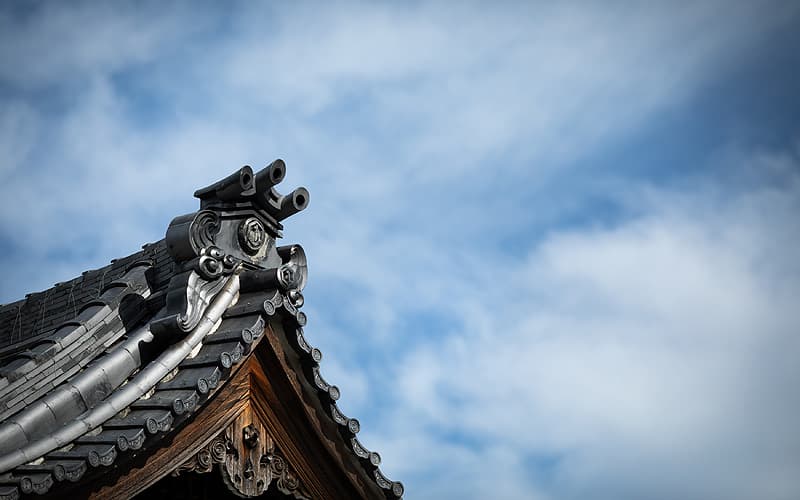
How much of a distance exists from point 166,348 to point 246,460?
858 mm

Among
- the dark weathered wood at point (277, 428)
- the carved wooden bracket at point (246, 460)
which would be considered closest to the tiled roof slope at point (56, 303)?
the dark weathered wood at point (277, 428)

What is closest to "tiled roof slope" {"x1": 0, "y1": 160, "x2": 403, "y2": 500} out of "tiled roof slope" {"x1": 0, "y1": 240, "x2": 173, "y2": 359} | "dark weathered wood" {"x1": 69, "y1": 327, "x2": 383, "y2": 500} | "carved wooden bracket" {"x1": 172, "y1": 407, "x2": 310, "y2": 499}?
"dark weathered wood" {"x1": 69, "y1": 327, "x2": 383, "y2": 500}

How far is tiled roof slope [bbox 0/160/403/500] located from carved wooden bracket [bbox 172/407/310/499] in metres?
0.35

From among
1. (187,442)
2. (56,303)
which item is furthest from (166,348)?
(56,303)

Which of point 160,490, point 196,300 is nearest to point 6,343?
point 160,490

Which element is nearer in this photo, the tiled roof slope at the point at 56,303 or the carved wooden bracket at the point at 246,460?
the carved wooden bracket at the point at 246,460

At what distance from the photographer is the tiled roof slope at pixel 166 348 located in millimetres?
3980

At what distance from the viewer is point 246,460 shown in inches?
190

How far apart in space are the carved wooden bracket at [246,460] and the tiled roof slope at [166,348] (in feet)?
1.15

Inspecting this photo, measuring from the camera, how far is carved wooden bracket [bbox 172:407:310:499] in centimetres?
463

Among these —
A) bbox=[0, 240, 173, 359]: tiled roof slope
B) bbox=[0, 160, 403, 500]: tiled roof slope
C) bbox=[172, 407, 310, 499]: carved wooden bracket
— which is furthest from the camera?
bbox=[0, 240, 173, 359]: tiled roof slope

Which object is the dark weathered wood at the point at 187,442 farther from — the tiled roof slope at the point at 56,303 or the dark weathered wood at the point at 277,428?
the tiled roof slope at the point at 56,303

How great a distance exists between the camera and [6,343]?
6.79 metres

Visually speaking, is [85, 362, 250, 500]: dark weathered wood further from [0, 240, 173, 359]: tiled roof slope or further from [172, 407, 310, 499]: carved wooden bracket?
[0, 240, 173, 359]: tiled roof slope
